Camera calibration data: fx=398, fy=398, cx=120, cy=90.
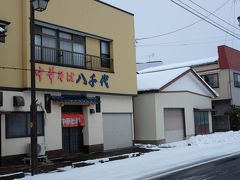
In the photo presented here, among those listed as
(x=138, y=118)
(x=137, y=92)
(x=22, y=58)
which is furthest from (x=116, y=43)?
(x=22, y=58)

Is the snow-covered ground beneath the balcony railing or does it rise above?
beneath

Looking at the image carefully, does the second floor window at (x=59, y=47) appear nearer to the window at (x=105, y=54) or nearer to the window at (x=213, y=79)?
the window at (x=105, y=54)

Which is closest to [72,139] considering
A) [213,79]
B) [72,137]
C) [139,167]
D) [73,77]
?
[72,137]

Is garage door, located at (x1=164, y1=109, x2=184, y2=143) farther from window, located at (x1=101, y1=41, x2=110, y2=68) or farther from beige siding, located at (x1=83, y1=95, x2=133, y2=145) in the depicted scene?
window, located at (x1=101, y1=41, x2=110, y2=68)

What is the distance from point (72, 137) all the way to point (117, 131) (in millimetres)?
3711

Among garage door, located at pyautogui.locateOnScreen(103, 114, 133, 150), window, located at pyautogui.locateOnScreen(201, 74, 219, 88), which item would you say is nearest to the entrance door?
garage door, located at pyautogui.locateOnScreen(103, 114, 133, 150)

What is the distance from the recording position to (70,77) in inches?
784

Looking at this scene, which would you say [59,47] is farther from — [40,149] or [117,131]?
[117,131]

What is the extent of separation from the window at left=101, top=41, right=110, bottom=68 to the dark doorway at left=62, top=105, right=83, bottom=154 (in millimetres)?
3349

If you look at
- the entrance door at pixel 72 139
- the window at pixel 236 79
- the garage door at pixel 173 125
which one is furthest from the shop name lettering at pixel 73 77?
the window at pixel 236 79

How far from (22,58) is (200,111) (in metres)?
17.7

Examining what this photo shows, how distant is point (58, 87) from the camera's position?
19.2m

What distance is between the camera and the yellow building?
17156 mm

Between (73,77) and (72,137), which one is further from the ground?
(73,77)
